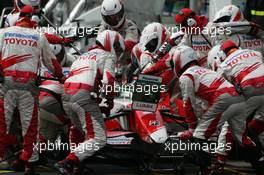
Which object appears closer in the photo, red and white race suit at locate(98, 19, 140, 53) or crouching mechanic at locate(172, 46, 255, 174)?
crouching mechanic at locate(172, 46, 255, 174)

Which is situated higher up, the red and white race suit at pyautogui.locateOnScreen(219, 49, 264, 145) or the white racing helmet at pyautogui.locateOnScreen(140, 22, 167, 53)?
the white racing helmet at pyautogui.locateOnScreen(140, 22, 167, 53)

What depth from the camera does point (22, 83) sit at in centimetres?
1323

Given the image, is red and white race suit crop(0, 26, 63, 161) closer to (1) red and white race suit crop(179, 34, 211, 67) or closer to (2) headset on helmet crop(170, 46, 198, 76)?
(2) headset on helmet crop(170, 46, 198, 76)

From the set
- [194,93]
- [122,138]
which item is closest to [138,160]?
[122,138]

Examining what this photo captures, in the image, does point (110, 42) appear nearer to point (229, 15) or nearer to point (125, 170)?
point (125, 170)

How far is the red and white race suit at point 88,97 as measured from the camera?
527 inches

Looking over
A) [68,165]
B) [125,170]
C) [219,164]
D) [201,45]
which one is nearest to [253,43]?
[201,45]

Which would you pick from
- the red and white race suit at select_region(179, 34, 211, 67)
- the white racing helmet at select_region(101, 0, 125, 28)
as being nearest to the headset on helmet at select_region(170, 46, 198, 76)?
the red and white race suit at select_region(179, 34, 211, 67)

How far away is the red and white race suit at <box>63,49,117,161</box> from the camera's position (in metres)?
13.4

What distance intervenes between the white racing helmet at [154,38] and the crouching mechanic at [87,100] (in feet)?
5.63

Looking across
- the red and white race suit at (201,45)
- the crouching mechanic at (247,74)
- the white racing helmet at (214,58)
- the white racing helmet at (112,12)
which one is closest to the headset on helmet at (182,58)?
the crouching mechanic at (247,74)

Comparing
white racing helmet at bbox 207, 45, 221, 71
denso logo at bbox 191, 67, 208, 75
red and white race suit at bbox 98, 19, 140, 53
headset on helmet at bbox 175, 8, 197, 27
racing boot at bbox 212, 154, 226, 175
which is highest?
headset on helmet at bbox 175, 8, 197, 27

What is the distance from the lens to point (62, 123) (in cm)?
1469

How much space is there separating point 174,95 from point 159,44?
0.95 metres
